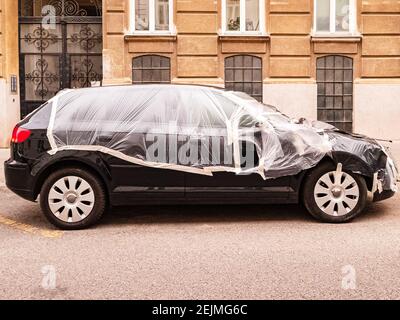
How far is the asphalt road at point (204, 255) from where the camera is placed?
491 centimetres

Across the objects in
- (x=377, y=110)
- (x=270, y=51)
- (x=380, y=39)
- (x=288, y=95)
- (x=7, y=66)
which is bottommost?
(x=377, y=110)

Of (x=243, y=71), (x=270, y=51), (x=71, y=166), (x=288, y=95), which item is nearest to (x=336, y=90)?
(x=288, y=95)

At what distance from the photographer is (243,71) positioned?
16.7 m

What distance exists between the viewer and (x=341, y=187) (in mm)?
7324

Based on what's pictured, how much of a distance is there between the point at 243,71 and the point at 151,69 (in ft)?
7.87

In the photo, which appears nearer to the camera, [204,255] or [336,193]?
[204,255]

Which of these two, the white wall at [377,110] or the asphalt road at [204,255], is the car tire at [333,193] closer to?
the asphalt road at [204,255]

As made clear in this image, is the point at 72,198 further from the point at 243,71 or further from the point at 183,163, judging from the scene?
the point at 243,71

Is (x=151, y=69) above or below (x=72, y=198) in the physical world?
above

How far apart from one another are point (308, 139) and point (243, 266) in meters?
2.32
